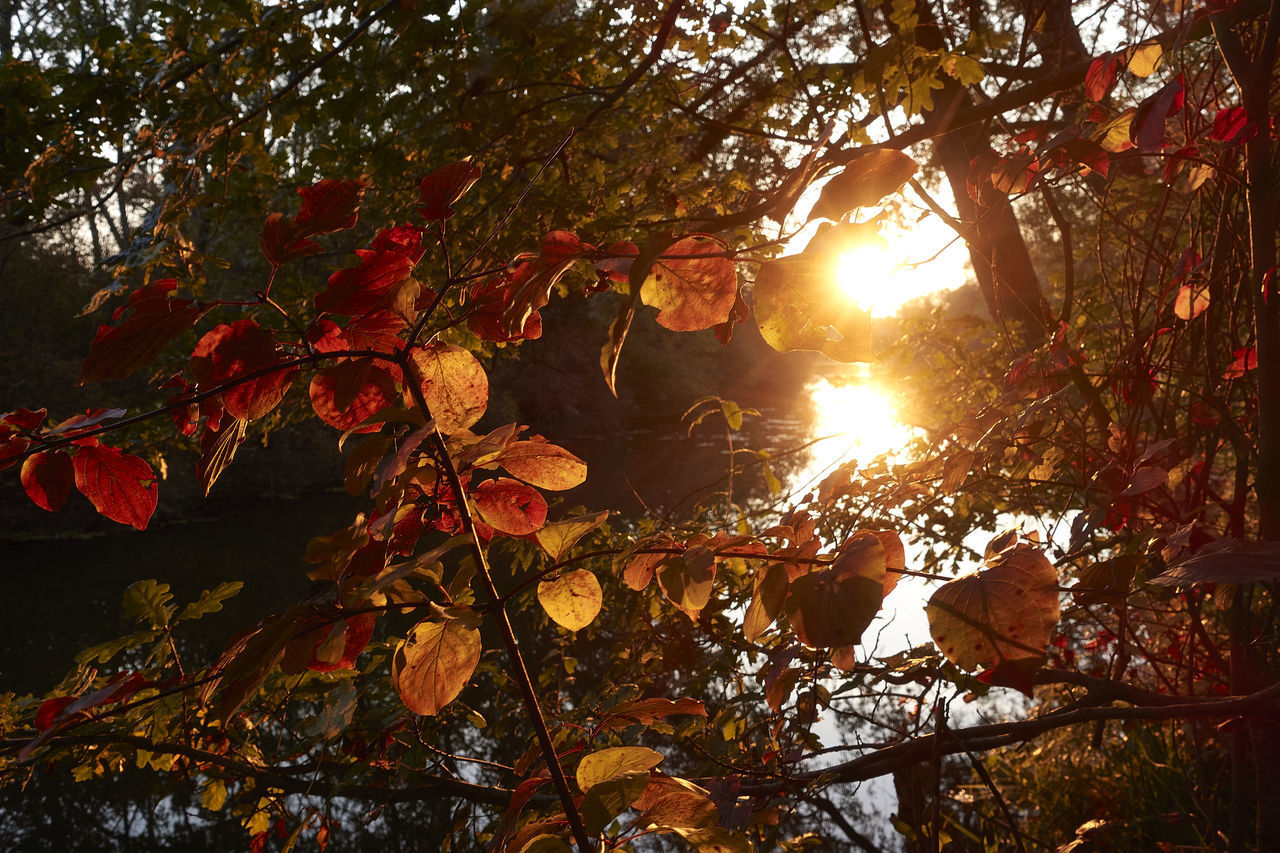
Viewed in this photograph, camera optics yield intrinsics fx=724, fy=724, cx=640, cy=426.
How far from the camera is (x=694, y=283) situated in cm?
52

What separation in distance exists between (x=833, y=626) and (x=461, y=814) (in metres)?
1.08

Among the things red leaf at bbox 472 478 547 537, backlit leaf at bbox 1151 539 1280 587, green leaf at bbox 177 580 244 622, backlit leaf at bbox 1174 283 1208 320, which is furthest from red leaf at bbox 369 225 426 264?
backlit leaf at bbox 1174 283 1208 320

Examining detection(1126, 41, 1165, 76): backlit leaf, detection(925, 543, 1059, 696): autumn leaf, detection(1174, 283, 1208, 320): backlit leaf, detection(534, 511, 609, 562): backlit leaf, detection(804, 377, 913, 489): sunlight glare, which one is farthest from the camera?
detection(804, 377, 913, 489): sunlight glare

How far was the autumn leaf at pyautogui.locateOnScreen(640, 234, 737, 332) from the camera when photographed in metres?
0.52

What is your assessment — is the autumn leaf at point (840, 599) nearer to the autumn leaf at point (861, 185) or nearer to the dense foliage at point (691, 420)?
the dense foliage at point (691, 420)

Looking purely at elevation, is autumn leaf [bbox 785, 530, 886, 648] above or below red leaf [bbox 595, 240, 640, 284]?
below

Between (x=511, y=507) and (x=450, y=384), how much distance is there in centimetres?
13

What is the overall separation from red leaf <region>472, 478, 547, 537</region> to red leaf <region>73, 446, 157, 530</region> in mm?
263

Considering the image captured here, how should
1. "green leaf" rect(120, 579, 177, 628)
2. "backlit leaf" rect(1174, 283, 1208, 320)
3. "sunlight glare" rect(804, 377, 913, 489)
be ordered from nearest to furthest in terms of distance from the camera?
"green leaf" rect(120, 579, 177, 628) → "backlit leaf" rect(1174, 283, 1208, 320) → "sunlight glare" rect(804, 377, 913, 489)

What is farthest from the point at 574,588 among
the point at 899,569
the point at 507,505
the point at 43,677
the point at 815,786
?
the point at 43,677

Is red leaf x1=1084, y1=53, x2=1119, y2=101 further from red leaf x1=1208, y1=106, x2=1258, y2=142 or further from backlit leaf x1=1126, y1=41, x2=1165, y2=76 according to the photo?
red leaf x1=1208, y1=106, x2=1258, y2=142

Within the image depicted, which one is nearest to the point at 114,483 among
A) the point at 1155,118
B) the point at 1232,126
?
the point at 1155,118

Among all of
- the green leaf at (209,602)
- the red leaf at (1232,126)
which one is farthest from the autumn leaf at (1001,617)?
the green leaf at (209,602)

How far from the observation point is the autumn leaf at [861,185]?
0.45m
